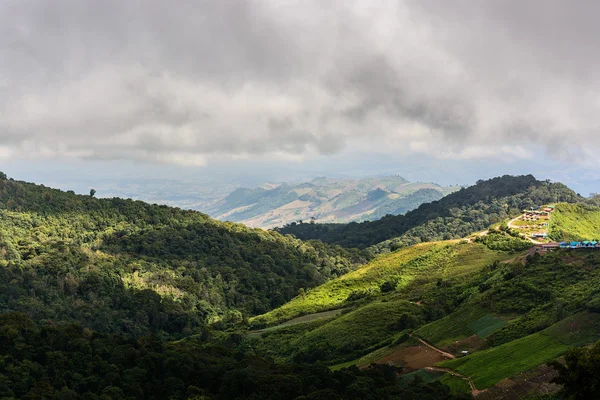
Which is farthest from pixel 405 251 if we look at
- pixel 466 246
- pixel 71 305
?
pixel 71 305

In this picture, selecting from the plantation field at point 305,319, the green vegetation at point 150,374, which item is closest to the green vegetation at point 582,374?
the green vegetation at point 150,374

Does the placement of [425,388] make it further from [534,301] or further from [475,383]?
[534,301]

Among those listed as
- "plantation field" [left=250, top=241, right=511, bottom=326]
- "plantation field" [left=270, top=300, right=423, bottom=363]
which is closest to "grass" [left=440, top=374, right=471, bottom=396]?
"plantation field" [left=270, top=300, right=423, bottom=363]

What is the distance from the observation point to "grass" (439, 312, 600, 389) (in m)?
43.9

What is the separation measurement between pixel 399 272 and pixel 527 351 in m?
64.5

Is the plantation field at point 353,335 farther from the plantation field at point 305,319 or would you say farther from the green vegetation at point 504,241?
the green vegetation at point 504,241

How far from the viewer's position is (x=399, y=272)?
11094cm

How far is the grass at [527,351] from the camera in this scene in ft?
144

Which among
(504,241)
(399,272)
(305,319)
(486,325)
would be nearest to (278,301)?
(305,319)

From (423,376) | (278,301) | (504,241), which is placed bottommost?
(278,301)

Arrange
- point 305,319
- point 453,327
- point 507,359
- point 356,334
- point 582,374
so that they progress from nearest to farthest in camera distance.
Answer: point 582,374
point 507,359
point 453,327
point 356,334
point 305,319

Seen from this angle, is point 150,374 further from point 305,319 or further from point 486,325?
point 305,319

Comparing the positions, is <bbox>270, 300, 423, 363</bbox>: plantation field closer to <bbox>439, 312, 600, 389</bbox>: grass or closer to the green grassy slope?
the green grassy slope

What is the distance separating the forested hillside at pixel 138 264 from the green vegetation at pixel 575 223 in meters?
65.4
